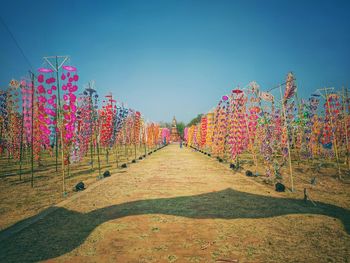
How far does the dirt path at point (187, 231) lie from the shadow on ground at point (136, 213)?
22 mm

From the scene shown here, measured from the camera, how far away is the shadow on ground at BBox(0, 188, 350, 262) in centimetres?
426

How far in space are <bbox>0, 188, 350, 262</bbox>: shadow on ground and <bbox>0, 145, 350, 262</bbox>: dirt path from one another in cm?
2

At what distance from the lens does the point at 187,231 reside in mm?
4895

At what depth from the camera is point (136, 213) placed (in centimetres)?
618

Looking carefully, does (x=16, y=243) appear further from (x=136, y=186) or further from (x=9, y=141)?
(x=9, y=141)

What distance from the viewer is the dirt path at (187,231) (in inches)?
153

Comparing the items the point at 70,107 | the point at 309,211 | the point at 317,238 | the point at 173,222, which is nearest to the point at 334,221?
the point at 309,211

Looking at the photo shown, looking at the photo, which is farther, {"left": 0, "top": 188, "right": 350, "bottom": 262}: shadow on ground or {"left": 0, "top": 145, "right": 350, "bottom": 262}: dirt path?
{"left": 0, "top": 188, "right": 350, "bottom": 262}: shadow on ground

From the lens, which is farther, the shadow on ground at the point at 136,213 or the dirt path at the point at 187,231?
the shadow on ground at the point at 136,213

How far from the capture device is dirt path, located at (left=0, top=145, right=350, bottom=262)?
3.88 meters

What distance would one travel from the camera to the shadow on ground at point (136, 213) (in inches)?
168

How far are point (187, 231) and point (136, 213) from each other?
193 cm

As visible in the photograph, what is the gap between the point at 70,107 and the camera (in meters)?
14.1

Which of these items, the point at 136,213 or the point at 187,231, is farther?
the point at 136,213
